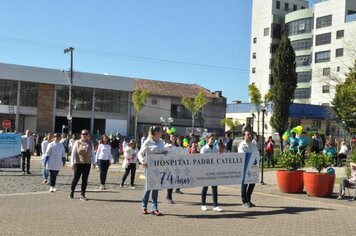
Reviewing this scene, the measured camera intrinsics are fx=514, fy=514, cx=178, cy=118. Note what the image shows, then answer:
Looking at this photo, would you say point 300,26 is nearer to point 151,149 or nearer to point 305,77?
point 305,77

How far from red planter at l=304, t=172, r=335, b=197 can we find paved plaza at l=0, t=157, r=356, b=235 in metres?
0.34

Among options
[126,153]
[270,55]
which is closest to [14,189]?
[126,153]

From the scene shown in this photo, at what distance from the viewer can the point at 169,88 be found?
67.4 metres

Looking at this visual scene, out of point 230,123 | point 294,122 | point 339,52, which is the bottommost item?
point 230,123

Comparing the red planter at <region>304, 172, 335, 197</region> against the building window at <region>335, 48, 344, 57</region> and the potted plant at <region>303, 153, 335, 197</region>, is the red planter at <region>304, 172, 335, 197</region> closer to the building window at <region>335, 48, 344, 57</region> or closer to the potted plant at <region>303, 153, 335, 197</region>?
the potted plant at <region>303, 153, 335, 197</region>

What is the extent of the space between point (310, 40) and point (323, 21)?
12.4ft

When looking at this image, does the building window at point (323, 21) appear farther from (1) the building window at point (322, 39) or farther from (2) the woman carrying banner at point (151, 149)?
(2) the woman carrying banner at point (151, 149)

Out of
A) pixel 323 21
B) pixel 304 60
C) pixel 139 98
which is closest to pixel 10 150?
pixel 139 98

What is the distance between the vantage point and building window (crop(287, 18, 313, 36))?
75.7 m

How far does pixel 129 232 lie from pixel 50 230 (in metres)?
1.32

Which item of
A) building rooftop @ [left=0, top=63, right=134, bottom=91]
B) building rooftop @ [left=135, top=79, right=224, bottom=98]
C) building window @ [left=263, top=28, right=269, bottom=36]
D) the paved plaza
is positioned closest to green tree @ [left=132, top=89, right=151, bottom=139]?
building rooftop @ [left=0, top=63, right=134, bottom=91]

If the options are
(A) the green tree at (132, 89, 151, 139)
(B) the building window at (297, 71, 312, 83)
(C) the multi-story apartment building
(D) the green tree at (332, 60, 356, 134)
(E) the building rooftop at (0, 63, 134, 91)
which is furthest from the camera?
(B) the building window at (297, 71, 312, 83)

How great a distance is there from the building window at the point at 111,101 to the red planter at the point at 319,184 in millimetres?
46985

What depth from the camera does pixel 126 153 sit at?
53.3 ft
